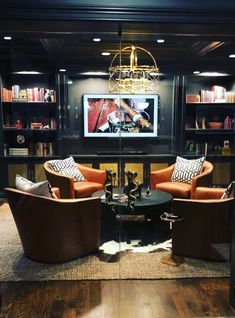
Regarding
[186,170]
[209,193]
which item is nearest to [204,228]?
[209,193]

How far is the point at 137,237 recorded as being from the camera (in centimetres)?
373

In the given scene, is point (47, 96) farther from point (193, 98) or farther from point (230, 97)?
point (230, 97)

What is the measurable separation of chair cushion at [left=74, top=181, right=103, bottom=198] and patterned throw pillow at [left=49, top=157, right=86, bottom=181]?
0.52 feet

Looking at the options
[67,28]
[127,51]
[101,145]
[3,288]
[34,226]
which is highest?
[127,51]

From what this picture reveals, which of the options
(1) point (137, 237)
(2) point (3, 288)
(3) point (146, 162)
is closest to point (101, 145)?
(3) point (146, 162)

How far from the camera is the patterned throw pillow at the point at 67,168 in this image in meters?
4.68

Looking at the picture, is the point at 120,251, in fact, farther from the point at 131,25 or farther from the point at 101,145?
the point at 101,145

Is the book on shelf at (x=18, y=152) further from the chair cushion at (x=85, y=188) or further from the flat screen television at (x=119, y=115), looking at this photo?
the chair cushion at (x=85, y=188)

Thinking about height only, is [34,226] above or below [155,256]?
above

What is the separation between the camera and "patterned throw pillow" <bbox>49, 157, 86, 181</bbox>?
4.68 m

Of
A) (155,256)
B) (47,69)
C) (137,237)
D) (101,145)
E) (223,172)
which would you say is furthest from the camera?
(101,145)

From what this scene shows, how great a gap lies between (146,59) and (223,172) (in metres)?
2.35

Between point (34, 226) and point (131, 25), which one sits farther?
point (34, 226)

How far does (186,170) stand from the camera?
4711mm
